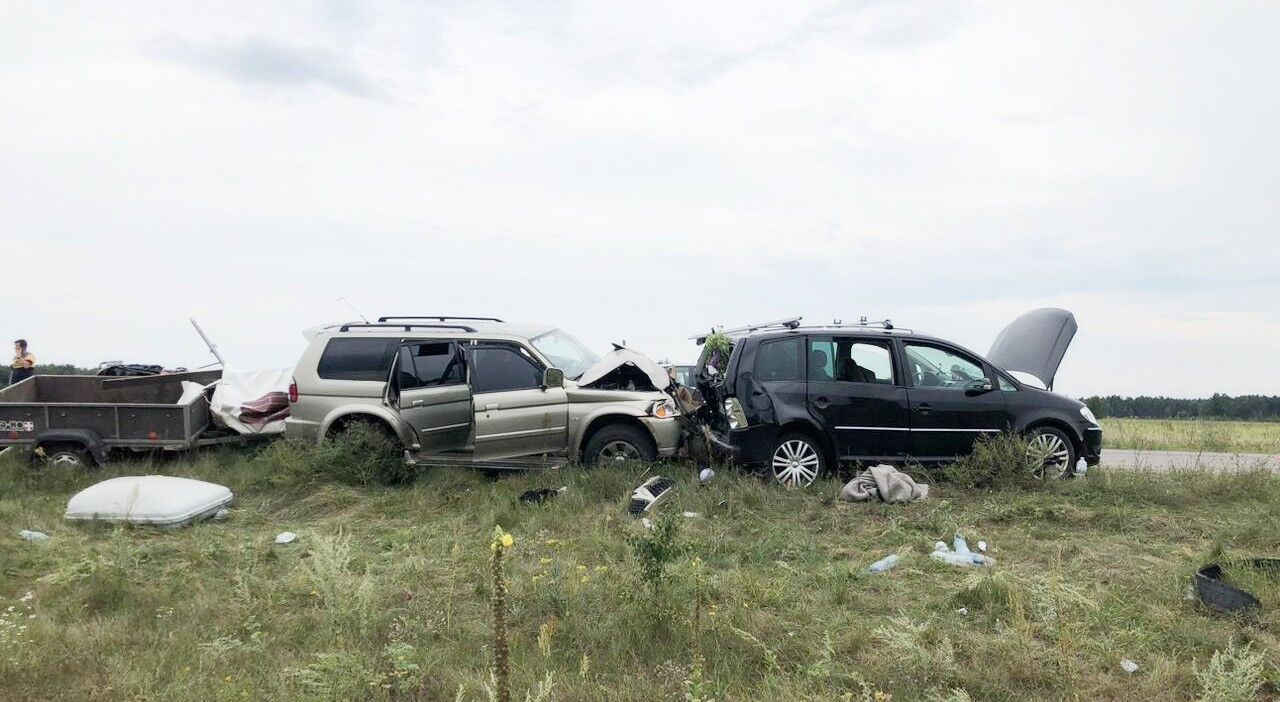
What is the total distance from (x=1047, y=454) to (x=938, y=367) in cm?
144

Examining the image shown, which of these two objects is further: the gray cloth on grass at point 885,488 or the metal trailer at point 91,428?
the metal trailer at point 91,428

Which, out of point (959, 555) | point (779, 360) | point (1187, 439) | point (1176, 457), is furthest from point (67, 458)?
point (1187, 439)

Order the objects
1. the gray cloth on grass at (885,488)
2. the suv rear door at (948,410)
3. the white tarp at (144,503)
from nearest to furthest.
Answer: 1. the white tarp at (144,503)
2. the gray cloth on grass at (885,488)
3. the suv rear door at (948,410)

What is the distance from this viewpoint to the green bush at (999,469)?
29.9 feet

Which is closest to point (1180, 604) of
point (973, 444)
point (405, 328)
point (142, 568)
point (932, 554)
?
point (932, 554)

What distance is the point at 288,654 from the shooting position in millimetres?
4949

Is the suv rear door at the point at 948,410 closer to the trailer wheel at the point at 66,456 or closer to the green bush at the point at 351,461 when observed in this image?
the green bush at the point at 351,461

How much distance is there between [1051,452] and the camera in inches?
380

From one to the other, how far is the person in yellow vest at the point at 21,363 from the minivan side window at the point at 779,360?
12329mm

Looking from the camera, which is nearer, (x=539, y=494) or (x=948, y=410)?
(x=539, y=494)

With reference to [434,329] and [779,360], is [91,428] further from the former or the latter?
[779,360]

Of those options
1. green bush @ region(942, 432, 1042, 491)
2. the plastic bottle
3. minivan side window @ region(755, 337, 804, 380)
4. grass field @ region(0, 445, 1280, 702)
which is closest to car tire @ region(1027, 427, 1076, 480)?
green bush @ region(942, 432, 1042, 491)

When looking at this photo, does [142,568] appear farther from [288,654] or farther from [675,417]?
[675,417]

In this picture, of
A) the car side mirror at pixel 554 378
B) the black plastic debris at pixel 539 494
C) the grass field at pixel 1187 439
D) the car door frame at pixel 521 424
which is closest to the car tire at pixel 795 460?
the black plastic debris at pixel 539 494
